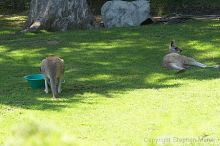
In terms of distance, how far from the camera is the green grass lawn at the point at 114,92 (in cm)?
483

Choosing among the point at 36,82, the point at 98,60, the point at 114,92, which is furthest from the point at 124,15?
the point at 114,92

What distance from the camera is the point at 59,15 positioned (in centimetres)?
1644

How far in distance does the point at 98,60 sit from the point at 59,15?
18.0 feet

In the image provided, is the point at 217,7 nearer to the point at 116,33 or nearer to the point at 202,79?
the point at 116,33

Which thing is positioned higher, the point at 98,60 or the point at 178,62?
the point at 178,62

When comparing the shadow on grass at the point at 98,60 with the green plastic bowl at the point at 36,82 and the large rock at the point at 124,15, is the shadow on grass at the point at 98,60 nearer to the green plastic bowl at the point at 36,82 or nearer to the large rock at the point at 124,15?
the green plastic bowl at the point at 36,82

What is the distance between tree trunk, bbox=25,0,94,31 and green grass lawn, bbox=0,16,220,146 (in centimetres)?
88

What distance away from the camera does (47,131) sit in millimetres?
1652

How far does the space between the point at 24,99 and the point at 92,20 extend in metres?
9.35

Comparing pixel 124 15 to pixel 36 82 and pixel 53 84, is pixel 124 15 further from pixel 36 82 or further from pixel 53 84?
pixel 53 84

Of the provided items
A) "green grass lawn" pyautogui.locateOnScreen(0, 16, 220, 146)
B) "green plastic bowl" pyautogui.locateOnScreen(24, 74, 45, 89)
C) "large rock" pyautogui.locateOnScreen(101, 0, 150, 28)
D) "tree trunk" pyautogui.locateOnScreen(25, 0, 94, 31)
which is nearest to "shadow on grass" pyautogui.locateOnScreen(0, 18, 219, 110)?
"green grass lawn" pyautogui.locateOnScreen(0, 16, 220, 146)

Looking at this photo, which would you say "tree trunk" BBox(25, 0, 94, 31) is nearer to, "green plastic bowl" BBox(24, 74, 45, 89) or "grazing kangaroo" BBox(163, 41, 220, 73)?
"grazing kangaroo" BBox(163, 41, 220, 73)

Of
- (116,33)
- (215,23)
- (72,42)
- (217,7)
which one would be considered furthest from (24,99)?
(217,7)

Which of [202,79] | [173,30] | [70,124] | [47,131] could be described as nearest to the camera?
[47,131]
